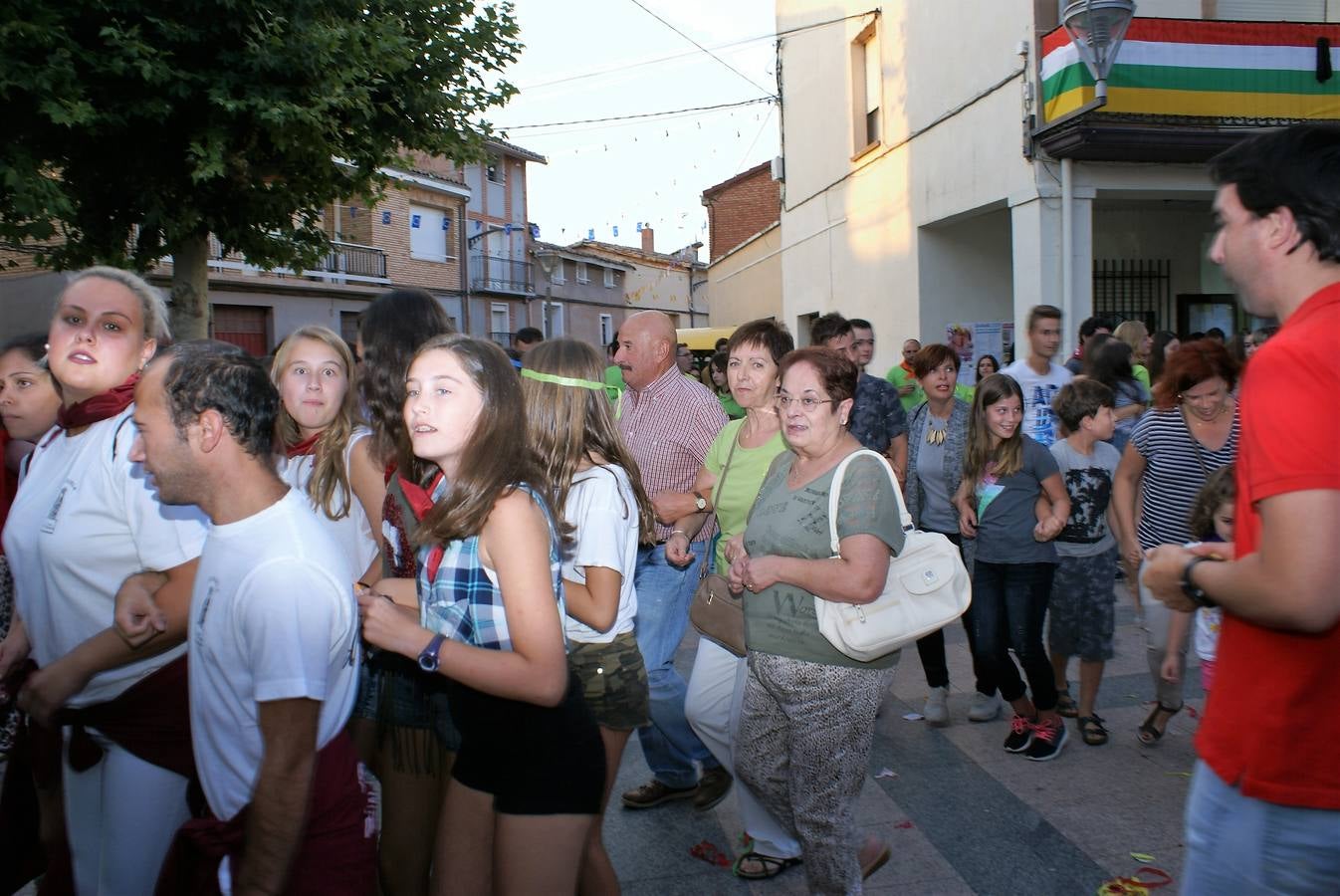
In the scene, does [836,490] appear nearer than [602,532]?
No

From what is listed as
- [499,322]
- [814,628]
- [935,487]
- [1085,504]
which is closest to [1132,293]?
[935,487]

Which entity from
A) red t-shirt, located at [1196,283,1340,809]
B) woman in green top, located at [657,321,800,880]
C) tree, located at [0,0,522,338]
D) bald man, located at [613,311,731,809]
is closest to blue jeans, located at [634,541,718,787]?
bald man, located at [613,311,731,809]

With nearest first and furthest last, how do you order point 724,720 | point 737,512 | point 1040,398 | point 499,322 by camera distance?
point 724,720
point 737,512
point 1040,398
point 499,322

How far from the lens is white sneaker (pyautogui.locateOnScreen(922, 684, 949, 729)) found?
16.3 ft

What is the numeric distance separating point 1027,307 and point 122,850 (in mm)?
10948

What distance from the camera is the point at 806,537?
298 centimetres

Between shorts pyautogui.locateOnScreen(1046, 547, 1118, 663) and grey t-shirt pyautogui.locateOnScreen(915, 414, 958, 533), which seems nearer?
shorts pyautogui.locateOnScreen(1046, 547, 1118, 663)

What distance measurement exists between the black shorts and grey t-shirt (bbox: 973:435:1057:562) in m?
2.90

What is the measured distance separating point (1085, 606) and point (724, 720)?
83.9 inches

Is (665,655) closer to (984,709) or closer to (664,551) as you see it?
(664,551)

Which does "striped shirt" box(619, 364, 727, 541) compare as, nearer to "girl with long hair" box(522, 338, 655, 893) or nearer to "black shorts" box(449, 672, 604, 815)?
"girl with long hair" box(522, 338, 655, 893)

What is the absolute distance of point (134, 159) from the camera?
31.4 feet

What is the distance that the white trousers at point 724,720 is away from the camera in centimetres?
350

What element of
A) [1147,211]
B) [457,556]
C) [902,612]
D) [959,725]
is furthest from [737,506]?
[1147,211]
